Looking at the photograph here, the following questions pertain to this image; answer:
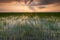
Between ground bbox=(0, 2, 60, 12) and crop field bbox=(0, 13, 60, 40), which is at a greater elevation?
ground bbox=(0, 2, 60, 12)

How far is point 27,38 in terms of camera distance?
67.9 inches

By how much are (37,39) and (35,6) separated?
0.40 meters

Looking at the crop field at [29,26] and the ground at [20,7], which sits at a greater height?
the ground at [20,7]

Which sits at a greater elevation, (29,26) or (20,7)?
(20,7)

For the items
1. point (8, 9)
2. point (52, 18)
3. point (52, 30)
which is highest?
point (8, 9)

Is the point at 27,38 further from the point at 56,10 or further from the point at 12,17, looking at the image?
the point at 56,10

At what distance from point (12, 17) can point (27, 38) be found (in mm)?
312

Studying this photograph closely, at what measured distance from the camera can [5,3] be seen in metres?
1.71

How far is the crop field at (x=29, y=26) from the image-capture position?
5.62 feet

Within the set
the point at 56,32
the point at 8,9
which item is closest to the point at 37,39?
the point at 56,32

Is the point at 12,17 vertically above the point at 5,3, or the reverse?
the point at 5,3

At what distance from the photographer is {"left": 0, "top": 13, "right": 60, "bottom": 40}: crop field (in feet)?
5.62

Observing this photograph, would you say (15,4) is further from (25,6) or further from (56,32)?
(56,32)

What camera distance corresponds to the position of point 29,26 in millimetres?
1729
